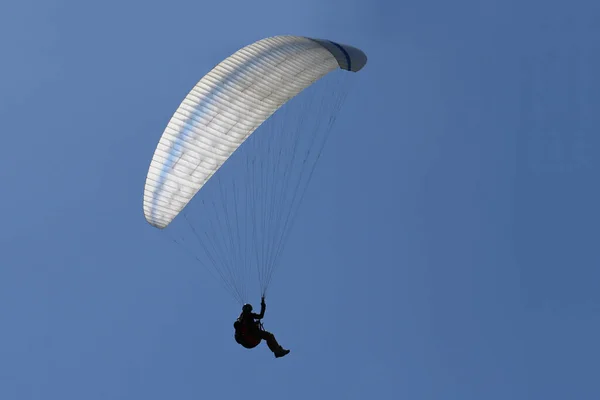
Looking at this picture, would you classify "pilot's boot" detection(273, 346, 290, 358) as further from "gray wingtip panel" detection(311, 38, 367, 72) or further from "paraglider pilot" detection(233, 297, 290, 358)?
"gray wingtip panel" detection(311, 38, 367, 72)

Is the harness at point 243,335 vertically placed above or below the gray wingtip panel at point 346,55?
below

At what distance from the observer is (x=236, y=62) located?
179 feet

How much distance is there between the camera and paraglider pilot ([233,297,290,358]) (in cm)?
5488

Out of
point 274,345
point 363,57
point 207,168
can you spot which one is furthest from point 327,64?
point 274,345

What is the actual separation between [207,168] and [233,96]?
7.44ft

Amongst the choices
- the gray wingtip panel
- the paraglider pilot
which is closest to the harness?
the paraglider pilot

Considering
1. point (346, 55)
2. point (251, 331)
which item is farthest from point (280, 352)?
point (346, 55)

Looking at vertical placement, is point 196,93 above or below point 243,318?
above

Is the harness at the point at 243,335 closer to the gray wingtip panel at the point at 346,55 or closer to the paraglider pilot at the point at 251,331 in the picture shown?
the paraglider pilot at the point at 251,331

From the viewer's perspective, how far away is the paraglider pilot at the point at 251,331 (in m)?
54.9

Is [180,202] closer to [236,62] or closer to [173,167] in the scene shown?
[173,167]

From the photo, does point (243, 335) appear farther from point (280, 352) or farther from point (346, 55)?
point (346, 55)

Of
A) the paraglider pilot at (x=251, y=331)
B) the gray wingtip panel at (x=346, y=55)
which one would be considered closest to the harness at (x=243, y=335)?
the paraglider pilot at (x=251, y=331)

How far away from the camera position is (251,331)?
5497 centimetres
